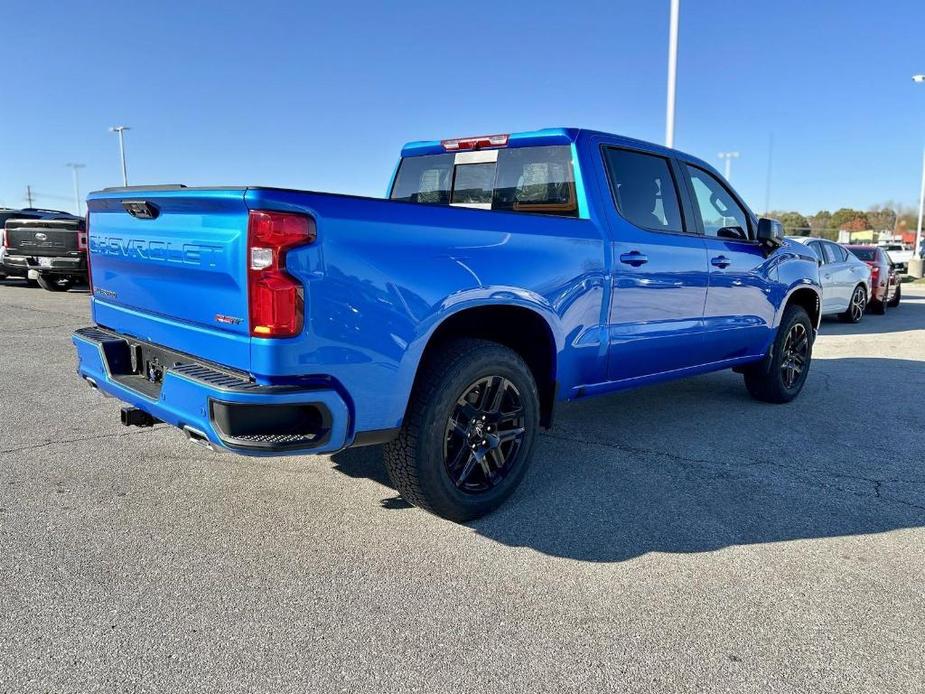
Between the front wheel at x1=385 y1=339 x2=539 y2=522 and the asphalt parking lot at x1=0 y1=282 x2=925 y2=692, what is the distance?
0.17 metres

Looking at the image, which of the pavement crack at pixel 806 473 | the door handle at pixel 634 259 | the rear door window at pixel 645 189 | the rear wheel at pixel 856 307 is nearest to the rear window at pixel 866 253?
the rear wheel at pixel 856 307

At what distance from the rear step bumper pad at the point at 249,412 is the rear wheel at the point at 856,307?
501 inches

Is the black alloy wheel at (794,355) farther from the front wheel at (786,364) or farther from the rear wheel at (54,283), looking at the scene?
the rear wheel at (54,283)

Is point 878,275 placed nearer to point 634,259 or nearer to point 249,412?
point 634,259

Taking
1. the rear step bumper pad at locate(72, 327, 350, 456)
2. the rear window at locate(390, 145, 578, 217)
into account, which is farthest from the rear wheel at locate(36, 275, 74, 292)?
the rear step bumper pad at locate(72, 327, 350, 456)

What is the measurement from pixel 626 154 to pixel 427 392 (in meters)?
2.25

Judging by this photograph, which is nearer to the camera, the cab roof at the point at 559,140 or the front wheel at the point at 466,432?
the front wheel at the point at 466,432

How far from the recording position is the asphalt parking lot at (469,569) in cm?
236

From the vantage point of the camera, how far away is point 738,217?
5.44 metres

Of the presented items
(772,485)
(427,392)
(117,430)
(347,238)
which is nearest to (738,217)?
(772,485)

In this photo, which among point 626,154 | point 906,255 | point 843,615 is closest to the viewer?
point 843,615

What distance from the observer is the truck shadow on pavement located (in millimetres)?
3455

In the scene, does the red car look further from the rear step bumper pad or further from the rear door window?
the rear step bumper pad

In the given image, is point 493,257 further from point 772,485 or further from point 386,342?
point 772,485
